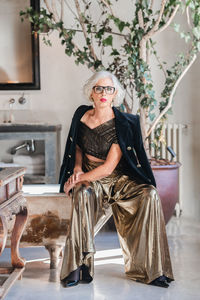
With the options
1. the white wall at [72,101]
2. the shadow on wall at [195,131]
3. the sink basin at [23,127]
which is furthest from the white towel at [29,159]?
the shadow on wall at [195,131]

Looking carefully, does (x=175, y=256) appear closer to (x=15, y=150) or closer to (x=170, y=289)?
(x=170, y=289)

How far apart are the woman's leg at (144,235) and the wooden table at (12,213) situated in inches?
23.2

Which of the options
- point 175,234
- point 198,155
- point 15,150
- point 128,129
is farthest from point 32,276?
point 198,155

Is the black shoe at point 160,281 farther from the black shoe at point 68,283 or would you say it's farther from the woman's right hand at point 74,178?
the woman's right hand at point 74,178

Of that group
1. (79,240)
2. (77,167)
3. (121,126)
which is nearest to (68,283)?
(79,240)

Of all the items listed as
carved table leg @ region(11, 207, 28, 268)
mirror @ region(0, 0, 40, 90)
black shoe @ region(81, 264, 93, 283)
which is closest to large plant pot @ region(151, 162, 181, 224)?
black shoe @ region(81, 264, 93, 283)

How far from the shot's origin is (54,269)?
3111 mm

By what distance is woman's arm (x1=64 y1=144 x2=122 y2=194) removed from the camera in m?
3.04

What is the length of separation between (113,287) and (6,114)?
2564 mm

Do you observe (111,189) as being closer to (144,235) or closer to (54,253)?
(144,235)

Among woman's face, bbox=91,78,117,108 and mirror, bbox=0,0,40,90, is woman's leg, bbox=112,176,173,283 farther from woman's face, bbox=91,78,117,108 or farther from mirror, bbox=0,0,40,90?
mirror, bbox=0,0,40,90

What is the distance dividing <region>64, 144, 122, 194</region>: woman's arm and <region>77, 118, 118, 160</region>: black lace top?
0.06 meters

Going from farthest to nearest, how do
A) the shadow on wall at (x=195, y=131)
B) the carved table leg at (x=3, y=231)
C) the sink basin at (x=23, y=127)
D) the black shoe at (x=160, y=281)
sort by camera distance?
1. the shadow on wall at (x=195, y=131)
2. the sink basin at (x=23, y=127)
3. the black shoe at (x=160, y=281)
4. the carved table leg at (x=3, y=231)

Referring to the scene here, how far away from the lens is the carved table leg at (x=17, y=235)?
2.88 meters
